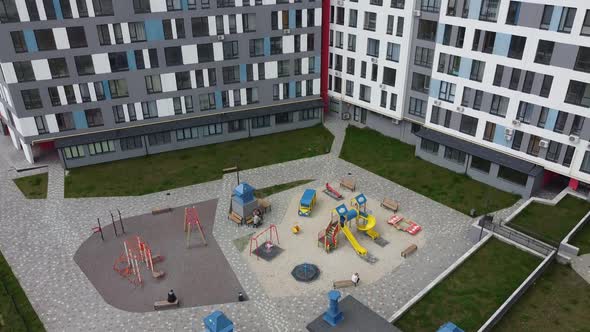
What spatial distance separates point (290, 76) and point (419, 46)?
55.3 ft

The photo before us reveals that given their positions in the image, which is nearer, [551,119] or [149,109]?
[551,119]

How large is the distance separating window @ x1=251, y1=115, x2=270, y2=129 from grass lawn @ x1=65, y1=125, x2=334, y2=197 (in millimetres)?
1499

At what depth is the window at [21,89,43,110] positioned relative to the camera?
47.1 metres

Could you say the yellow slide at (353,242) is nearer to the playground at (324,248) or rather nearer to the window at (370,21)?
the playground at (324,248)

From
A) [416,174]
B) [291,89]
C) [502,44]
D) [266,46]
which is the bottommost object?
[416,174]

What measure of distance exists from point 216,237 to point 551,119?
106ft

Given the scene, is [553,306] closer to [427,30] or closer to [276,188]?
[276,188]

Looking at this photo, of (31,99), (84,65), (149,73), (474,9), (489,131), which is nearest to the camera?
(474,9)

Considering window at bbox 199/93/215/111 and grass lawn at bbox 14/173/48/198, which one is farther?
window at bbox 199/93/215/111

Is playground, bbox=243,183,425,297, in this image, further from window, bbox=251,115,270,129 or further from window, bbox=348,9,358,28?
window, bbox=348,9,358,28

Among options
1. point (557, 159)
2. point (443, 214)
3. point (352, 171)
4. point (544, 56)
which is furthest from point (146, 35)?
point (557, 159)

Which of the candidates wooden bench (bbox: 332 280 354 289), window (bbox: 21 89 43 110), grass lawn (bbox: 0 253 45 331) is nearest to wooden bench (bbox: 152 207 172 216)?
grass lawn (bbox: 0 253 45 331)

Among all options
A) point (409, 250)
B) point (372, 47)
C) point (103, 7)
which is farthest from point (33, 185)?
point (372, 47)

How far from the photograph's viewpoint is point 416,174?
49.4 metres
